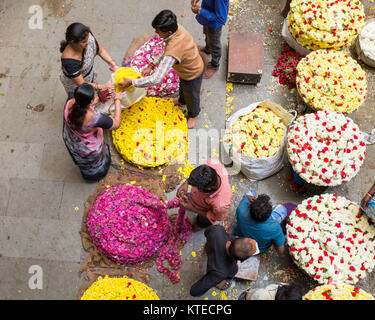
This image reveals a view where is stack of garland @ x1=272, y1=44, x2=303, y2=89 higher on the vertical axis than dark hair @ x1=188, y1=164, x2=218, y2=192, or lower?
lower

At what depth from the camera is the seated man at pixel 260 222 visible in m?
3.08

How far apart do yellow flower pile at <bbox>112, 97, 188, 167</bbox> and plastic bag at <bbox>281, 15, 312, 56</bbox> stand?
5.50ft

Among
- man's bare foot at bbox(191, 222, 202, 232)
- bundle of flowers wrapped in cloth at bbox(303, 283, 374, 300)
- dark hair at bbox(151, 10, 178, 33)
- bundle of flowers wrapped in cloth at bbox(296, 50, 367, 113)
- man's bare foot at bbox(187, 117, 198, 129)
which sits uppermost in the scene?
dark hair at bbox(151, 10, 178, 33)

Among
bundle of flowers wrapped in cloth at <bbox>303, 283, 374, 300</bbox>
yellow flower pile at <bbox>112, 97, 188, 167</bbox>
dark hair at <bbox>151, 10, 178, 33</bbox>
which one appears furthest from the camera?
yellow flower pile at <bbox>112, 97, 188, 167</bbox>

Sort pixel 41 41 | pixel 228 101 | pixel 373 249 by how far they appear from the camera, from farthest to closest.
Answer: pixel 41 41
pixel 228 101
pixel 373 249

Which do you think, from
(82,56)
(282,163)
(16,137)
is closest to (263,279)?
(282,163)

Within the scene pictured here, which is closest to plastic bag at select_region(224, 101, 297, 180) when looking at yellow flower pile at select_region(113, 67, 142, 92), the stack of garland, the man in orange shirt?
the man in orange shirt

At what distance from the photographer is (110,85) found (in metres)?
3.84

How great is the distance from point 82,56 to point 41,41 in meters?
1.71

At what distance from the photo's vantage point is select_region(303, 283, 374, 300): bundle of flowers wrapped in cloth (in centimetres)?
303

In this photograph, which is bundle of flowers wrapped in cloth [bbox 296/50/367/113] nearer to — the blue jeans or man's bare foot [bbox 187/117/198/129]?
the blue jeans
